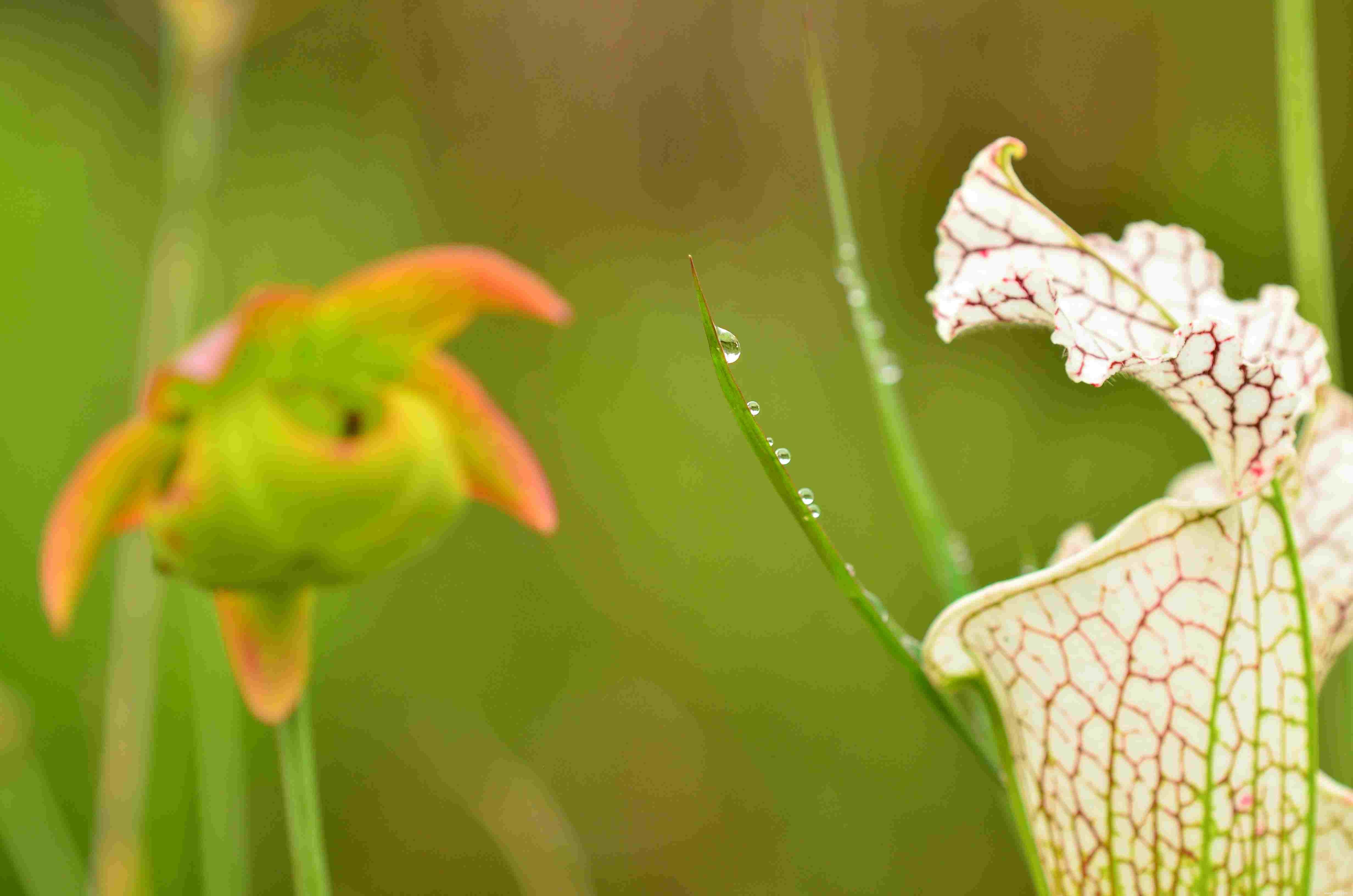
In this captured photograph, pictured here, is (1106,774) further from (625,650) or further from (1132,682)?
(625,650)

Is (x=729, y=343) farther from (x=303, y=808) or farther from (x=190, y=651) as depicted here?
(x=190, y=651)

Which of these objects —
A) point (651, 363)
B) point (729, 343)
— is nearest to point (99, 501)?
point (729, 343)

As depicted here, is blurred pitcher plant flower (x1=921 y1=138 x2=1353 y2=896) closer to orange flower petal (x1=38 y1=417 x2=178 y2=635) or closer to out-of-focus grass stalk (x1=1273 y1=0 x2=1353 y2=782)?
out-of-focus grass stalk (x1=1273 y1=0 x2=1353 y2=782)

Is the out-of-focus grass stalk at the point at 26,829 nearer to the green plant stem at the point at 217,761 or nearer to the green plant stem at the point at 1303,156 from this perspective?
the green plant stem at the point at 217,761

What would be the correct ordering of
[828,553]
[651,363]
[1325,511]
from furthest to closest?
[651,363] < [1325,511] < [828,553]

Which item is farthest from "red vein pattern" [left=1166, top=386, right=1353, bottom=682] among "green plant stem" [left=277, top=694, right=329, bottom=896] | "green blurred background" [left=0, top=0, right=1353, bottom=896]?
"green blurred background" [left=0, top=0, right=1353, bottom=896]

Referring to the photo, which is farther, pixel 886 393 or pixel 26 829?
pixel 26 829

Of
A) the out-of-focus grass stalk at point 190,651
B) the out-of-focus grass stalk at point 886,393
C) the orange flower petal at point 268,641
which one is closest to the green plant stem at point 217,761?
the out-of-focus grass stalk at point 190,651
